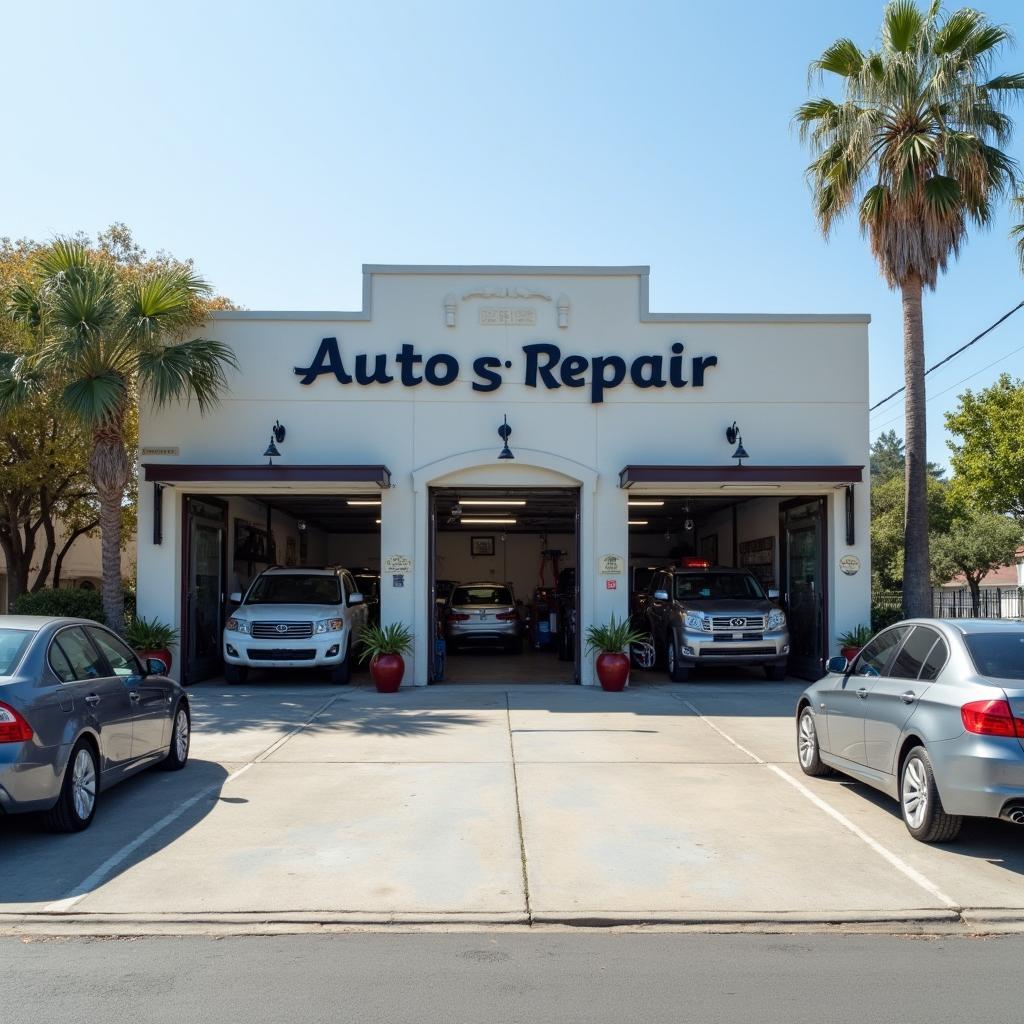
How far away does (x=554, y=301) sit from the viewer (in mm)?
17312

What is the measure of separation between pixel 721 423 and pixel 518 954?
42.3ft

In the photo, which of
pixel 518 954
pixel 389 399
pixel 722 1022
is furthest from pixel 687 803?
pixel 389 399

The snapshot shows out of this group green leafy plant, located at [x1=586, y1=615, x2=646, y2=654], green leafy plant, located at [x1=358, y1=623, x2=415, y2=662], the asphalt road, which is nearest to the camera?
the asphalt road

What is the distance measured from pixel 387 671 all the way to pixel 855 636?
7381 millimetres

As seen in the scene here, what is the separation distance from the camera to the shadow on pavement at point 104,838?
6.45 m

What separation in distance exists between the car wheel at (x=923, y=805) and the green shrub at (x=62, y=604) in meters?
12.5

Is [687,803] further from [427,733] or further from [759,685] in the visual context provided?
[759,685]

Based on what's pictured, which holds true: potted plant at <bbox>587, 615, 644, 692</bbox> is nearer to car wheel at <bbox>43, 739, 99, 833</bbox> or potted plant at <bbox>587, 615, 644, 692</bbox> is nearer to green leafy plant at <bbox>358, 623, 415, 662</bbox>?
green leafy plant at <bbox>358, 623, 415, 662</bbox>

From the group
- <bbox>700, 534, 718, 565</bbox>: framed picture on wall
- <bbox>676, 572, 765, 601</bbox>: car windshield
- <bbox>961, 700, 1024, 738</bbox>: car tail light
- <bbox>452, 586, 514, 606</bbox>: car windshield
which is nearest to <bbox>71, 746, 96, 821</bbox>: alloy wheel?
<bbox>961, 700, 1024, 738</bbox>: car tail light

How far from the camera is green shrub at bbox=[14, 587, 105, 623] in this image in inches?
637

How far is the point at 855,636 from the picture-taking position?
Result: 16797mm

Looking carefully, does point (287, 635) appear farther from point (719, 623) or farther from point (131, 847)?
point (131, 847)

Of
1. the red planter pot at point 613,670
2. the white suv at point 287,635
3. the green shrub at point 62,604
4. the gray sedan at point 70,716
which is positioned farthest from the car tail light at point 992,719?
the green shrub at point 62,604

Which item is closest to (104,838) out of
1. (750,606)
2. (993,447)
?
(750,606)
